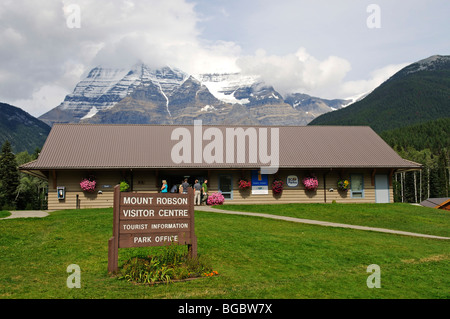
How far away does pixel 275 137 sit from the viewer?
103 feet

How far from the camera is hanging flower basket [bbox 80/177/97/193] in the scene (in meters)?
25.5

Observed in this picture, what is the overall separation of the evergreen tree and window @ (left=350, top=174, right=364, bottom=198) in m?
64.0

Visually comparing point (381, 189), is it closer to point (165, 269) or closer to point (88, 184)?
point (88, 184)

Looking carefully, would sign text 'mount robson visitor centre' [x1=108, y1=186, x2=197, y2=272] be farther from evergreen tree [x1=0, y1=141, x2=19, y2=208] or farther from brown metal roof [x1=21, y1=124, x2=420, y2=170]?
evergreen tree [x1=0, y1=141, x2=19, y2=208]

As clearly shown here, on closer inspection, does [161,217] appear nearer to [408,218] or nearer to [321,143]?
[408,218]

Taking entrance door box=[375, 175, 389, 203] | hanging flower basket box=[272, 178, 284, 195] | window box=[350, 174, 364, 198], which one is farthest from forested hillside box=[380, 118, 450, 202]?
hanging flower basket box=[272, 178, 284, 195]

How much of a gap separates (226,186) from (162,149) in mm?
5296

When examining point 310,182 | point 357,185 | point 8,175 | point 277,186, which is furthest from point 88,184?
point 8,175

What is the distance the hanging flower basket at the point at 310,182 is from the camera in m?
27.7

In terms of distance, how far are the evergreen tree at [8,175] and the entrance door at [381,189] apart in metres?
65.4

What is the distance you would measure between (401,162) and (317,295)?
79.1 ft

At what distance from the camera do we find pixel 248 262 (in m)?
10.5
